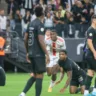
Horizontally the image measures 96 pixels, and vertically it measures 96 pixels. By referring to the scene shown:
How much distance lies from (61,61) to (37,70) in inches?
131

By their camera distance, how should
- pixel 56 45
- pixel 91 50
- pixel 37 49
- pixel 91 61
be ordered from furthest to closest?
pixel 56 45, pixel 91 61, pixel 91 50, pixel 37 49

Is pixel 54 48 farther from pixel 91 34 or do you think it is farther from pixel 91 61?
pixel 91 34

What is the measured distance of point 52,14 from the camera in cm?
2966

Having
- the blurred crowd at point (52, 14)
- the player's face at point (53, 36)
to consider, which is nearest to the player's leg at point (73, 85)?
the player's face at point (53, 36)

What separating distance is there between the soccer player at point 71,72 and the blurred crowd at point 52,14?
9867 millimetres

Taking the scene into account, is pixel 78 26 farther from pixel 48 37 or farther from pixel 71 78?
pixel 71 78

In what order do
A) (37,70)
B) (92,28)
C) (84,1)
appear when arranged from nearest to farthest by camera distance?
(37,70), (92,28), (84,1)

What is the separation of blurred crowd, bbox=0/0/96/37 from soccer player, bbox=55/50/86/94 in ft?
32.4

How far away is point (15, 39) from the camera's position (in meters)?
27.9

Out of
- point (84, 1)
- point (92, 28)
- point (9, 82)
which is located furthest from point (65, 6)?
point (92, 28)

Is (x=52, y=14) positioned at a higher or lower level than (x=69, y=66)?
lower

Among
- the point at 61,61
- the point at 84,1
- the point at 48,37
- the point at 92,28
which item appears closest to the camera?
the point at 92,28

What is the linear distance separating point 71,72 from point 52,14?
1196cm

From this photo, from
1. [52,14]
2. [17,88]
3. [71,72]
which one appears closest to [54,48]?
[17,88]
